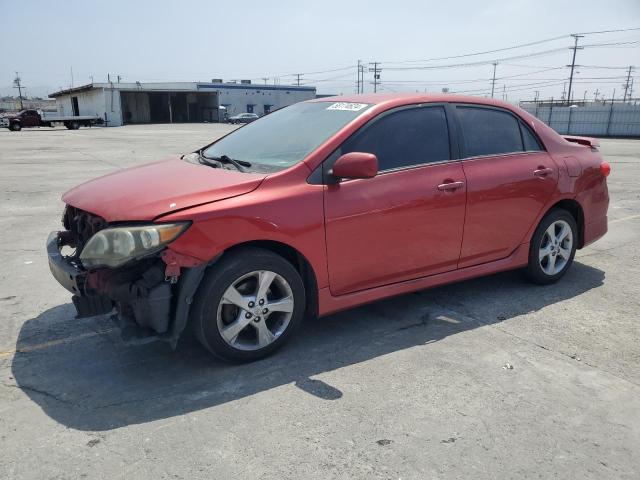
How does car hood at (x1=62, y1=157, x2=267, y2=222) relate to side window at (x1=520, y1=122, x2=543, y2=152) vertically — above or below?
below

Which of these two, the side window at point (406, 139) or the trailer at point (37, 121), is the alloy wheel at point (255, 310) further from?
the trailer at point (37, 121)

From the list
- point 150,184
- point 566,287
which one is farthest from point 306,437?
point 566,287

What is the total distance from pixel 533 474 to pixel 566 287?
9.69ft

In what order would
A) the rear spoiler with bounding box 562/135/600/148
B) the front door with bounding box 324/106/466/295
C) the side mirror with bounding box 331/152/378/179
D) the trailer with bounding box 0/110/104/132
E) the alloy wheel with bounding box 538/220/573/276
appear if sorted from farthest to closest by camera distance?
1. the trailer with bounding box 0/110/104/132
2. the rear spoiler with bounding box 562/135/600/148
3. the alloy wheel with bounding box 538/220/573/276
4. the front door with bounding box 324/106/466/295
5. the side mirror with bounding box 331/152/378/179

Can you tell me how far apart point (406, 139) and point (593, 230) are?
2.47 m

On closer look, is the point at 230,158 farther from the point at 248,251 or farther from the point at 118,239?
→ the point at 118,239

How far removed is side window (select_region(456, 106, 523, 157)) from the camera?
4.46 meters

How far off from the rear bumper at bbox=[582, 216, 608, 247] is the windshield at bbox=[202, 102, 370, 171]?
269 cm

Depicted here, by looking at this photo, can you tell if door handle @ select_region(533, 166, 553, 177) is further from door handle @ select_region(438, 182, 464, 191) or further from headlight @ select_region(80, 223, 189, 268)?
headlight @ select_region(80, 223, 189, 268)

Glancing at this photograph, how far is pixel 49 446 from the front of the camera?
2.69 m

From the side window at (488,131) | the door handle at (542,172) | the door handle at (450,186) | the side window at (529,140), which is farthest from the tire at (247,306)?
the side window at (529,140)

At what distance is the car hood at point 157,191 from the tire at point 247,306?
1.34 ft

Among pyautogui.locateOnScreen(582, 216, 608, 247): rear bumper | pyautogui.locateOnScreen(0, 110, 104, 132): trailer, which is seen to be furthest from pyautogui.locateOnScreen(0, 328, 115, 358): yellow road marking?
pyautogui.locateOnScreen(0, 110, 104, 132): trailer

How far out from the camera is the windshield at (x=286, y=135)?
12.6ft
